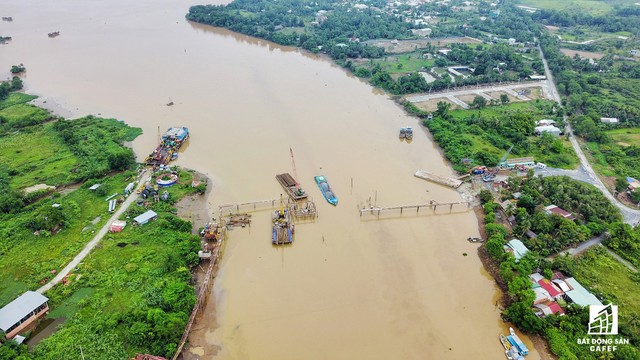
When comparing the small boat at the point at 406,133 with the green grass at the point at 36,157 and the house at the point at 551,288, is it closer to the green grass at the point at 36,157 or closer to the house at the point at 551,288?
the house at the point at 551,288

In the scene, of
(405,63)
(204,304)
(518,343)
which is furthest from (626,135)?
(204,304)

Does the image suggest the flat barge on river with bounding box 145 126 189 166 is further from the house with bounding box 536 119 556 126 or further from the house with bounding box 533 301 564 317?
the house with bounding box 536 119 556 126

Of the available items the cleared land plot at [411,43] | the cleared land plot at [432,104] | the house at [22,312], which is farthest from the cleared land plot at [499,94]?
the house at [22,312]

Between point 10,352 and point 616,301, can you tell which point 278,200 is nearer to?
point 10,352

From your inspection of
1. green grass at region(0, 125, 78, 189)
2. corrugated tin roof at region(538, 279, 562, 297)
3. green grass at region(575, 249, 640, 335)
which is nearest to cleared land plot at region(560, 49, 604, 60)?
green grass at region(575, 249, 640, 335)

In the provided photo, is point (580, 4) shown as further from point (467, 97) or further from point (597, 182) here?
point (597, 182)

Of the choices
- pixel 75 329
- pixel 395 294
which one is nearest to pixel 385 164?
pixel 395 294

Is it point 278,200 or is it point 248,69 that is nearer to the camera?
point 278,200

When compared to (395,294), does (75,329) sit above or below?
above
